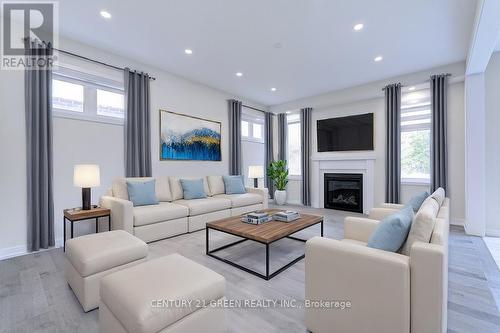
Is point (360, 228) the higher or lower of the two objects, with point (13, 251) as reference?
higher

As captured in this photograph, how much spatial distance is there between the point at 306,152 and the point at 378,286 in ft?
16.2

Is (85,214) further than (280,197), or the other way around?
(280,197)

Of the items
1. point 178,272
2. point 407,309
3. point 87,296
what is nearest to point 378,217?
point 407,309

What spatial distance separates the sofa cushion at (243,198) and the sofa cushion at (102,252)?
248cm

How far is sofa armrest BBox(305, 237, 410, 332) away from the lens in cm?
120

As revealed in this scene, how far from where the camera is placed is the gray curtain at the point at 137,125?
149 inches

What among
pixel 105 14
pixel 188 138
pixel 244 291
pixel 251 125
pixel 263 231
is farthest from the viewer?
pixel 251 125

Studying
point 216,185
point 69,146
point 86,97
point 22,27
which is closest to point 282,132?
point 216,185

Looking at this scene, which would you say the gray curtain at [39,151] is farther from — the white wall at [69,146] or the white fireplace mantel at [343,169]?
the white fireplace mantel at [343,169]

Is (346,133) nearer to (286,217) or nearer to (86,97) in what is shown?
(286,217)

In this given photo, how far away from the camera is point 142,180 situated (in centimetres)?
367

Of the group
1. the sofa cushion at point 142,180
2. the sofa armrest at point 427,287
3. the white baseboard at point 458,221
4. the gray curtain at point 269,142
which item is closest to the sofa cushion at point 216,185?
the sofa cushion at point 142,180

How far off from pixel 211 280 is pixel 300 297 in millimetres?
933

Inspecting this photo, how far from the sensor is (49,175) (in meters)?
2.98
